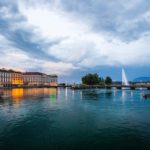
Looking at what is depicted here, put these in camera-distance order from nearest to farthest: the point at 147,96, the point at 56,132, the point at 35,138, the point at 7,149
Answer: the point at 7,149, the point at 35,138, the point at 56,132, the point at 147,96

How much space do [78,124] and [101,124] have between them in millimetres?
3994

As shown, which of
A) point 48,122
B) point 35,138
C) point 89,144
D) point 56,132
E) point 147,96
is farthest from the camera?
point 147,96

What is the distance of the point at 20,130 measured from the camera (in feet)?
107

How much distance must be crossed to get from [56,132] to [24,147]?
24.3 ft

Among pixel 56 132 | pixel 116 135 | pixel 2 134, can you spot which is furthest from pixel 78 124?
pixel 2 134

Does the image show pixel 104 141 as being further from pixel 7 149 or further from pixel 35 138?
pixel 7 149

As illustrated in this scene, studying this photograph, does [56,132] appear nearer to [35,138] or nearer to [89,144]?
[35,138]

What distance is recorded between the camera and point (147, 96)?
320 feet

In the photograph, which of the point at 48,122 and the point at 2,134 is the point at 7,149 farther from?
the point at 48,122

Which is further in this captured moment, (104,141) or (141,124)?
(141,124)

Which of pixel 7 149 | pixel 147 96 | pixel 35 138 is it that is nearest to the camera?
pixel 7 149

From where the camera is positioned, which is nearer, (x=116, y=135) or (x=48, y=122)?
(x=116, y=135)

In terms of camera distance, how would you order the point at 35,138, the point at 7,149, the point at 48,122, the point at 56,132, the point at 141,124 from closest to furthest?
the point at 7,149 < the point at 35,138 < the point at 56,132 < the point at 141,124 < the point at 48,122

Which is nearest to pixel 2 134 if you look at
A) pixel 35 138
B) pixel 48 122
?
pixel 35 138
